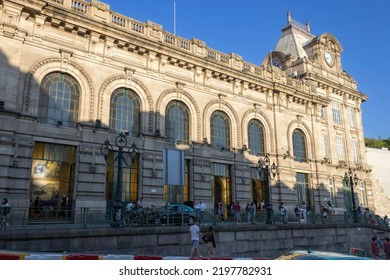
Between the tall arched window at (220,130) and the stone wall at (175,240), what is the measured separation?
938cm

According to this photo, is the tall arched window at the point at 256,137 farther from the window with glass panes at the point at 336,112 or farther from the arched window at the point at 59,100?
the arched window at the point at 59,100

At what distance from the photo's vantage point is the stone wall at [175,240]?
12.7 m

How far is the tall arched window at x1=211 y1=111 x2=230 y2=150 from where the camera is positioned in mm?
28188

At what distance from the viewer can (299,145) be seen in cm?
3491

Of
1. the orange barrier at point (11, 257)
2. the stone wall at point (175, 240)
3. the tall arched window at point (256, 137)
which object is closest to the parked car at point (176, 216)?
the stone wall at point (175, 240)

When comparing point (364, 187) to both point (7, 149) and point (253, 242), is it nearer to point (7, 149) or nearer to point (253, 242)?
point (253, 242)

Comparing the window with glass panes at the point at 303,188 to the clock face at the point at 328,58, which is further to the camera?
the clock face at the point at 328,58

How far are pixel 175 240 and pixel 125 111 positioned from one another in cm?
1079

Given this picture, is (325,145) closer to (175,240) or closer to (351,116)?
(351,116)

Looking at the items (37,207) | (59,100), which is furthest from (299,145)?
(37,207)

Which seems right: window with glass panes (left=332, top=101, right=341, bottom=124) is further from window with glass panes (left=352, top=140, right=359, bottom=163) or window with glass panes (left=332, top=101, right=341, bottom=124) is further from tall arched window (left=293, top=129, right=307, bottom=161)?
tall arched window (left=293, top=129, right=307, bottom=161)

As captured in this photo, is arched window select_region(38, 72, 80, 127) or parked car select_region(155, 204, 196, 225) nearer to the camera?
parked car select_region(155, 204, 196, 225)

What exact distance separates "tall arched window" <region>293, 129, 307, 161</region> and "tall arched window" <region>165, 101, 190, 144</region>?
1313cm

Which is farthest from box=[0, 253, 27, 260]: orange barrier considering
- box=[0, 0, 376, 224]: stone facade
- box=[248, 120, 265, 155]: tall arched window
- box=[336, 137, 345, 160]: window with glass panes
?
box=[336, 137, 345, 160]: window with glass panes
